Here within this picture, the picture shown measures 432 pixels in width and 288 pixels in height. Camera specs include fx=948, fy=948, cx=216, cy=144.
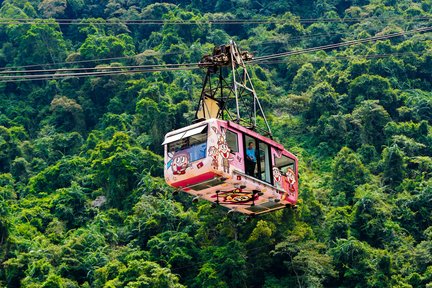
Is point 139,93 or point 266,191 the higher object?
point 266,191

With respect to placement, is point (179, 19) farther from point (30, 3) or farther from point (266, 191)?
point (266, 191)

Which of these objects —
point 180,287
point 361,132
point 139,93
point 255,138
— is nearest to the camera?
point 255,138

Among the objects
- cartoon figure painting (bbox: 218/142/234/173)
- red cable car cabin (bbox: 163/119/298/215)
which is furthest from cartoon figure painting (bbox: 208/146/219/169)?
cartoon figure painting (bbox: 218/142/234/173)

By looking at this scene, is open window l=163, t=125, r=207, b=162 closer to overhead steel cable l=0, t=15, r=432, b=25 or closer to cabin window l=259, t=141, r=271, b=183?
cabin window l=259, t=141, r=271, b=183

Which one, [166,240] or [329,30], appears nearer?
[166,240]

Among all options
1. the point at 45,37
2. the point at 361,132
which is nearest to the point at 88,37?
the point at 45,37
